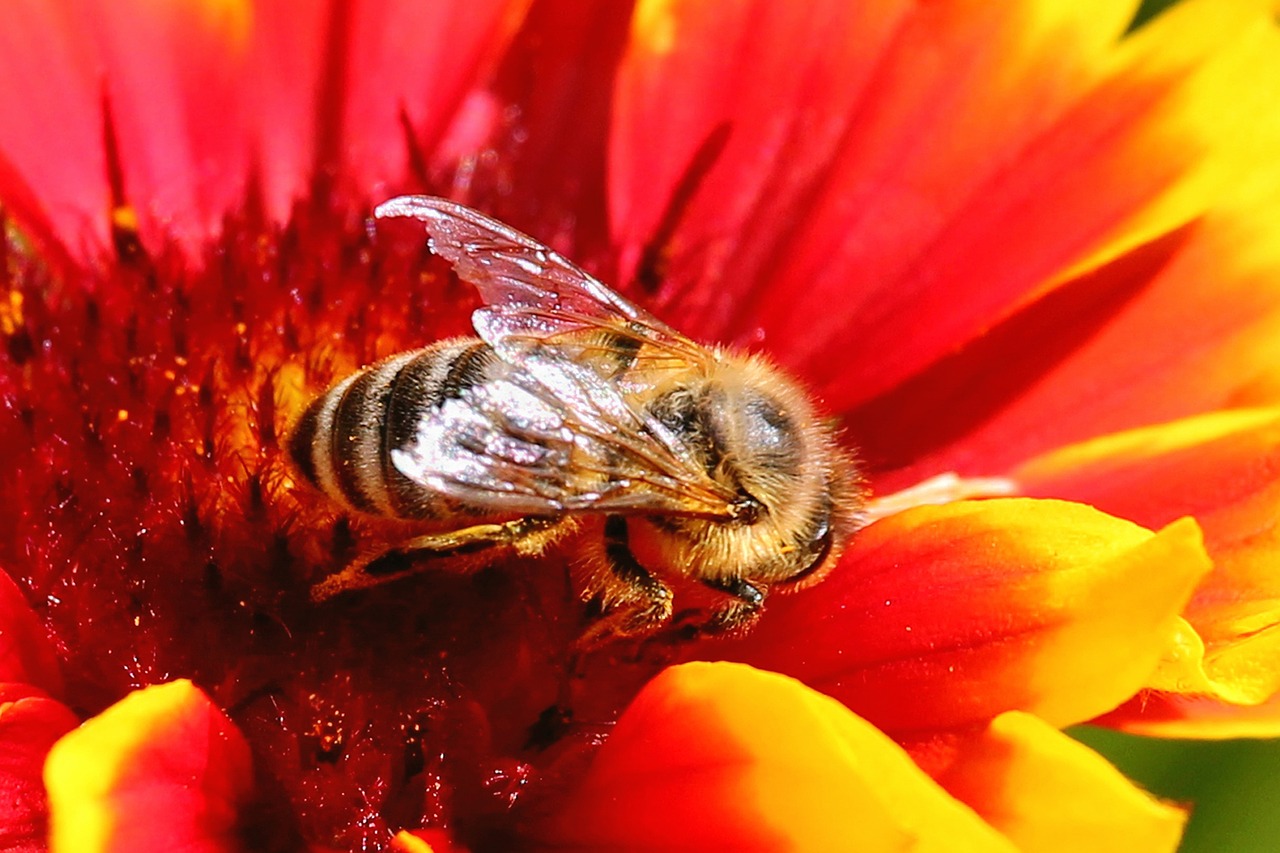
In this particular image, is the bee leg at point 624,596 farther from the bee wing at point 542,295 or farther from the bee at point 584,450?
the bee wing at point 542,295

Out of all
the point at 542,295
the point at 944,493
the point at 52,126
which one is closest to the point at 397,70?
the point at 52,126

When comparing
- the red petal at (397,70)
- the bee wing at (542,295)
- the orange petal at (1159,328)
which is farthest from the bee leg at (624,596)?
the red petal at (397,70)

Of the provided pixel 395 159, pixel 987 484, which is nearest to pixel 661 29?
pixel 395 159

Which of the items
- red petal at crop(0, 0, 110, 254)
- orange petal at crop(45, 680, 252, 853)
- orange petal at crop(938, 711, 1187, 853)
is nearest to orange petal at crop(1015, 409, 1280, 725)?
orange petal at crop(938, 711, 1187, 853)

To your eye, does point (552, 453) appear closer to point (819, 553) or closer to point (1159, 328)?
point (819, 553)

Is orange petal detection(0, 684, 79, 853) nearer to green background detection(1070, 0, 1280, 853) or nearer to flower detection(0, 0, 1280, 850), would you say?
flower detection(0, 0, 1280, 850)

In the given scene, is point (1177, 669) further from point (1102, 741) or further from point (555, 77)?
point (555, 77)
